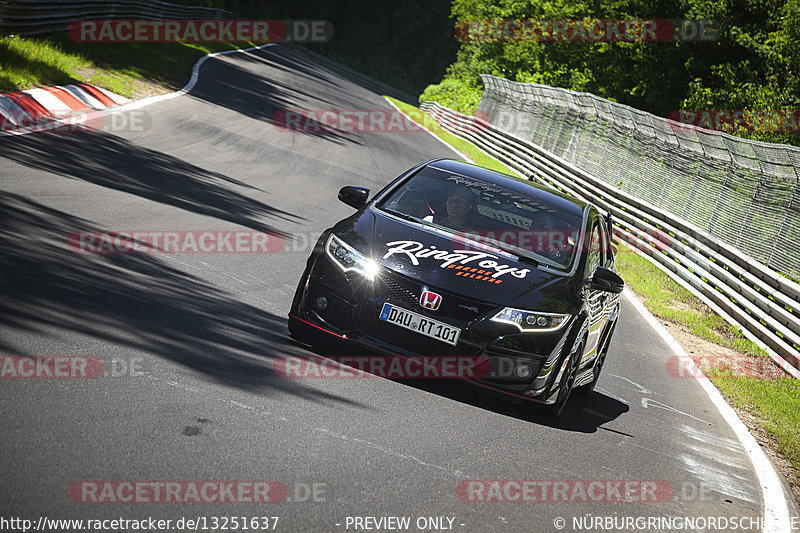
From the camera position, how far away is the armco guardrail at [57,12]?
64.5 ft

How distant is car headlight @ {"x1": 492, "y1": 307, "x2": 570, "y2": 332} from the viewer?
6008 millimetres

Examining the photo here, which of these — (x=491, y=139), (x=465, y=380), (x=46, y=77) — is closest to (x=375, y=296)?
(x=465, y=380)

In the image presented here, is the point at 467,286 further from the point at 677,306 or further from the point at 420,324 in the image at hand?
the point at 677,306

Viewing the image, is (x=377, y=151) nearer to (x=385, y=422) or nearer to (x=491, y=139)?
(x=491, y=139)

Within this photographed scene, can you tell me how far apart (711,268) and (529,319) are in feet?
31.2

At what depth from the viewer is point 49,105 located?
14.9 meters

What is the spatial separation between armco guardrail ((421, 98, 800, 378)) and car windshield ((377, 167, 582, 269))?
5424 mm
